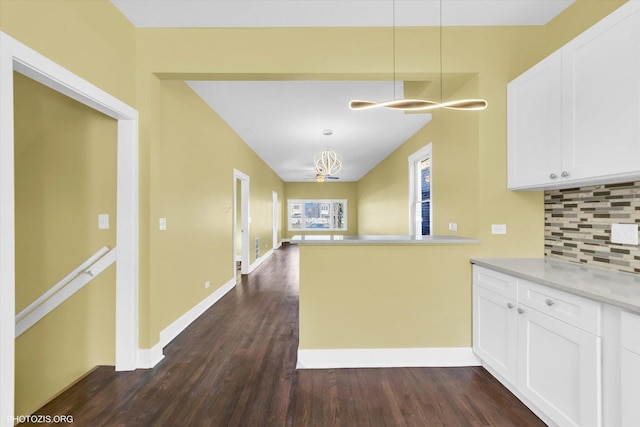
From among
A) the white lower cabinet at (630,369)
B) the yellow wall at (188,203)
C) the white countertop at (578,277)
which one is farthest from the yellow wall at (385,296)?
the yellow wall at (188,203)

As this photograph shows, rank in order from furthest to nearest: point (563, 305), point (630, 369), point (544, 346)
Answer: point (544, 346), point (563, 305), point (630, 369)

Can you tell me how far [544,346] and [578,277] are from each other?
0.45 meters

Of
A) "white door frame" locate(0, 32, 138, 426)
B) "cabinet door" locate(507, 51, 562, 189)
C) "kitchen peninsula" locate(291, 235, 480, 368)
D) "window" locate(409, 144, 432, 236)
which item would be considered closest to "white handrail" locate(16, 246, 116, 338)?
"white door frame" locate(0, 32, 138, 426)

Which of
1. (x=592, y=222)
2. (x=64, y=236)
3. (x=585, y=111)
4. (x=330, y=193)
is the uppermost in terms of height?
(x=330, y=193)

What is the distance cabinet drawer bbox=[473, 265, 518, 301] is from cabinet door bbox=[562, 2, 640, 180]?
2.54 ft

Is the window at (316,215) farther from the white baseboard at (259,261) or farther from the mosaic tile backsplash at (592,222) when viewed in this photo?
the mosaic tile backsplash at (592,222)

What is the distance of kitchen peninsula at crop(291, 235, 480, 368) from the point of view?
2314mm

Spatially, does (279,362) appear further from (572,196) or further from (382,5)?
(382,5)

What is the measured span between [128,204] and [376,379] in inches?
96.2

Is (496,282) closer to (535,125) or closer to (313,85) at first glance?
(535,125)

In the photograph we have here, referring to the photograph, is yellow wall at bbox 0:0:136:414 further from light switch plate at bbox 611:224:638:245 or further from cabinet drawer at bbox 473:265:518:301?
light switch plate at bbox 611:224:638:245

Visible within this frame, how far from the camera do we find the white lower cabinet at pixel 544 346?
4.42 ft

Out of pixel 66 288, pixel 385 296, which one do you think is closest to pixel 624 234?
pixel 385 296

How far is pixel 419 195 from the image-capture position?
5105mm
